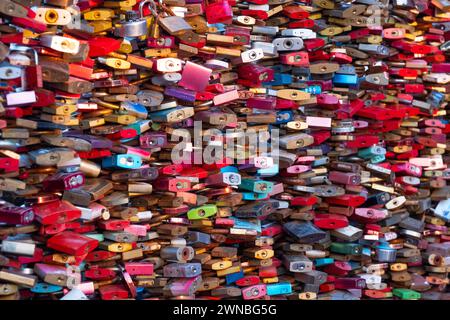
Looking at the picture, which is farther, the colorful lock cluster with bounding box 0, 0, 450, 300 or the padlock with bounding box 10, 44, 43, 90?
the colorful lock cluster with bounding box 0, 0, 450, 300

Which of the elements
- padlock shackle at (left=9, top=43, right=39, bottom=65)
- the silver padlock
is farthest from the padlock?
the silver padlock

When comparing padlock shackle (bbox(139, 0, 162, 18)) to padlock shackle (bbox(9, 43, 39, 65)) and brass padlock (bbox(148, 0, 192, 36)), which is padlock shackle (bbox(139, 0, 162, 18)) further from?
padlock shackle (bbox(9, 43, 39, 65))

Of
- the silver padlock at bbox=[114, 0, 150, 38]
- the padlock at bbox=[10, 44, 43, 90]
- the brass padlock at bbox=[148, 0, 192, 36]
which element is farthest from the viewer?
the brass padlock at bbox=[148, 0, 192, 36]

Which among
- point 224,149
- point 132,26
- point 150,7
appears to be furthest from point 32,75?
point 224,149

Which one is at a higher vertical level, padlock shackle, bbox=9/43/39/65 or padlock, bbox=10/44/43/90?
padlock shackle, bbox=9/43/39/65

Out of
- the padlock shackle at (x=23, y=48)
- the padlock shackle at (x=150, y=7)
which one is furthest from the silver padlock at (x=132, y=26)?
the padlock shackle at (x=23, y=48)

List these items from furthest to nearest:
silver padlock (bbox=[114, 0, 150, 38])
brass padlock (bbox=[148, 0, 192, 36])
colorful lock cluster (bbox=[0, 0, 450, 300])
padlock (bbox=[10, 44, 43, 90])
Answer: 1. brass padlock (bbox=[148, 0, 192, 36])
2. silver padlock (bbox=[114, 0, 150, 38])
3. colorful lock cluster (bbox=[0, 0, 450, 300])
4. padlock (bbox=[10, 44, 43, 90])

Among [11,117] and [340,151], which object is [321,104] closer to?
[340,151]

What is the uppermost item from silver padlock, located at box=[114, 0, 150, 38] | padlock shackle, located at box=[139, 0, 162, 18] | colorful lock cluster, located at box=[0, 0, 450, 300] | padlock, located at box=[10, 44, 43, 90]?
padlock shackle, located at box=[139, 0, 162, 18]

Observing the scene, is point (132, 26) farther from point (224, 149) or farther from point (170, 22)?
point (224, 149)
